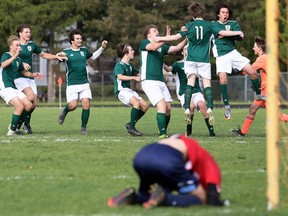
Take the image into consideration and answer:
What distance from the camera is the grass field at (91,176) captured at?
7.60 m

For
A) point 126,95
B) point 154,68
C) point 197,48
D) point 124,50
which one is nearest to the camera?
point 197,48

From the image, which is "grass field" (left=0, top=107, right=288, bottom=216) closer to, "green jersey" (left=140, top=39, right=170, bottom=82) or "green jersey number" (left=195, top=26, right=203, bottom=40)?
"green jersey" (left=140, top=39, right=170, bottom=82)

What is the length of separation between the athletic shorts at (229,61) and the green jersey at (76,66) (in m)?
2.99

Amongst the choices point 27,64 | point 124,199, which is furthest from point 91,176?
point 27,64

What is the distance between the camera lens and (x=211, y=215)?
718cm

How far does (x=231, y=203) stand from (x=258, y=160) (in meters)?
3.50

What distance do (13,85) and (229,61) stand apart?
14.1 feet

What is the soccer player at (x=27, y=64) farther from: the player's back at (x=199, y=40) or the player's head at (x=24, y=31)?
the player's back at (x=199, y=40)

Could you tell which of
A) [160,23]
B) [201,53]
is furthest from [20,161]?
[160,23]

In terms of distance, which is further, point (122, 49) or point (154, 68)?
point (122, 49)

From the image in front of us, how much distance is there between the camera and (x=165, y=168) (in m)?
7.50

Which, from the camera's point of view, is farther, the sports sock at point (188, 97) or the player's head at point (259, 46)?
the player's head at point (259, 46)

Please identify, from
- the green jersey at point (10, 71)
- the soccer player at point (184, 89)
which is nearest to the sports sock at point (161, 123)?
the soccer player at point (184, 89)

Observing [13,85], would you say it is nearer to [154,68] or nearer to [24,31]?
[24,31]
